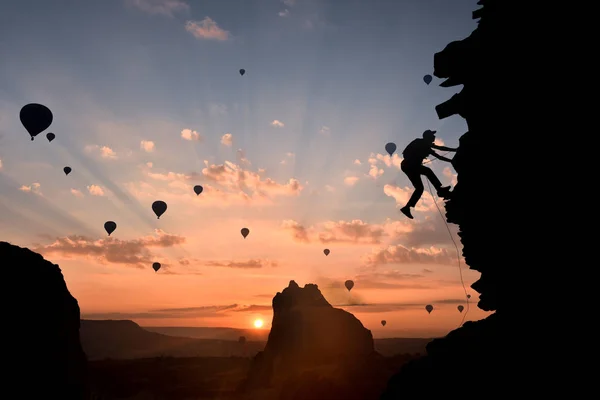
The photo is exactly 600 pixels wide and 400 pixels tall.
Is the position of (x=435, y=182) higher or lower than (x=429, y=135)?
lower

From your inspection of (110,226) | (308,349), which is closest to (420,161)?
(308,349)

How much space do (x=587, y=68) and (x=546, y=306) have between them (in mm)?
5156

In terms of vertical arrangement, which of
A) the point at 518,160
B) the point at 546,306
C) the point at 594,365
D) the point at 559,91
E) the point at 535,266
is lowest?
the point at 594,365

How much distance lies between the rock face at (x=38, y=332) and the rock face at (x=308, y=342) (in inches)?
1083

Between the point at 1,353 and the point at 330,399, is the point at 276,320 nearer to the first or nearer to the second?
the point at 330,399

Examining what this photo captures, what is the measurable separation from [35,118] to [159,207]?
18089 mm

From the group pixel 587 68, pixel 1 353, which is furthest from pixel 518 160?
pixel 1 353

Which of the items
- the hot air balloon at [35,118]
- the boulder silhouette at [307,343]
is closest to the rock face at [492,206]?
the boulder silhouette at [307,343]

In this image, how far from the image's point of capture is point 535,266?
9.59 meters

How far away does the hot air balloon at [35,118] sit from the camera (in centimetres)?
3997

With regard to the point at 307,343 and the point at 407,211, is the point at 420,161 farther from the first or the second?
the point at 307,343

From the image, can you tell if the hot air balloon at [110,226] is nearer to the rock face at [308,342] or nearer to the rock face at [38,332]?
the rock face at [308,342]

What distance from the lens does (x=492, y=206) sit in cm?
1071

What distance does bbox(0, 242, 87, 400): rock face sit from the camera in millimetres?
16984
